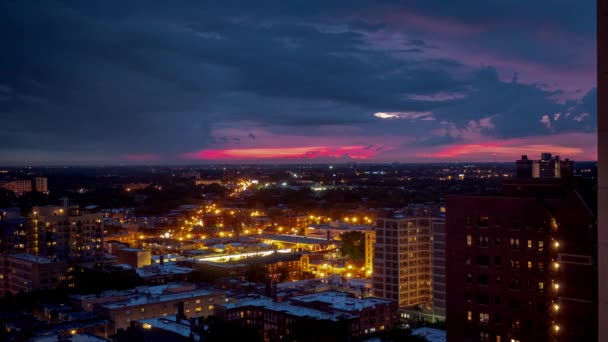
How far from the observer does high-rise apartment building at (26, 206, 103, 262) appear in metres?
71.6

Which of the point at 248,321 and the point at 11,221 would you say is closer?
the point at 248,321

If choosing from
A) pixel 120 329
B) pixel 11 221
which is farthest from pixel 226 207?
pixel 120 329

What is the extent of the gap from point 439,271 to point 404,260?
3.80 meters

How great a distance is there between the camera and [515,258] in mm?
26125

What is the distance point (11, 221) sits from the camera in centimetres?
7475

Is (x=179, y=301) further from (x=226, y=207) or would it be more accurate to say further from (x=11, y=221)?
(x=226, y=207)

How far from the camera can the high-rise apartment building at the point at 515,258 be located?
2284 centimetres

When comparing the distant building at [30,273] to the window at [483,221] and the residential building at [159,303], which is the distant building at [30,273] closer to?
the residential building at [159,303]

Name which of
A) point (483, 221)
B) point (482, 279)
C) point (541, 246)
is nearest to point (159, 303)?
point (482, 279)

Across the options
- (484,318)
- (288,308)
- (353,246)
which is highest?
(484,318)

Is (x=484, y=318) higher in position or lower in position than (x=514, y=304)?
lower

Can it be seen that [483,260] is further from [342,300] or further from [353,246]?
[353,246]

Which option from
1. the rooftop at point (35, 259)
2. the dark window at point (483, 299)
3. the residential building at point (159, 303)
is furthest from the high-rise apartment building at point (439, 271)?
the rooftop at point (35, 259)

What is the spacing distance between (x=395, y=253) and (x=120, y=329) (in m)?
25.0
